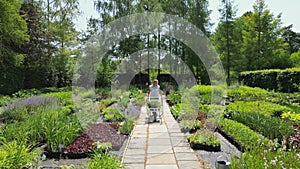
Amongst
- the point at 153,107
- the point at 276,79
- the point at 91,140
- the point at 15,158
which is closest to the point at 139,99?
the point at 153,107

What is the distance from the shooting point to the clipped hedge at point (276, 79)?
13.0 metres

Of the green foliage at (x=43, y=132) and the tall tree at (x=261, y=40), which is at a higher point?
the tall tree at (x=261, y=40)

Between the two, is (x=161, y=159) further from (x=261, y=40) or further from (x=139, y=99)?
(x=261, y=40)

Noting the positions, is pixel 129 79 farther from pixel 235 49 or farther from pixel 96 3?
pixel 235 49

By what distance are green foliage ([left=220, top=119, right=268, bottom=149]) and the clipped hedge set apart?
8507 millimetres

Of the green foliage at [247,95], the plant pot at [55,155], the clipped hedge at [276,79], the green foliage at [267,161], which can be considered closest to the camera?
the green foliage at [267,161]

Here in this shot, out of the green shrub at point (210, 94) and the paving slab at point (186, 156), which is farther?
the green shrub at point (210, 94)

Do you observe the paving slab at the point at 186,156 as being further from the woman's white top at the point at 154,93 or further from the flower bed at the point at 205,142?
the woman's white top at the point at 154,93

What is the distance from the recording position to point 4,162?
9.67 feet

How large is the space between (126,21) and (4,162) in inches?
588

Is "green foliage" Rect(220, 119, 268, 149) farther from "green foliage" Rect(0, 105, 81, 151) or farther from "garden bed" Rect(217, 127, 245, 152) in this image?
"green foliage" Rect(0, 105, 81, 151)

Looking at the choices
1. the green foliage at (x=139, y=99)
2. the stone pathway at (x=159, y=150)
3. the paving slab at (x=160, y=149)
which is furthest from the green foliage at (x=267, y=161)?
the green foliage at (x=139, y=99)

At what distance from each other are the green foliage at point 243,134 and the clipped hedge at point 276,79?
27.9 ft

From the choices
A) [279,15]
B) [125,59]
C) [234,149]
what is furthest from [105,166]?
[279,15]
